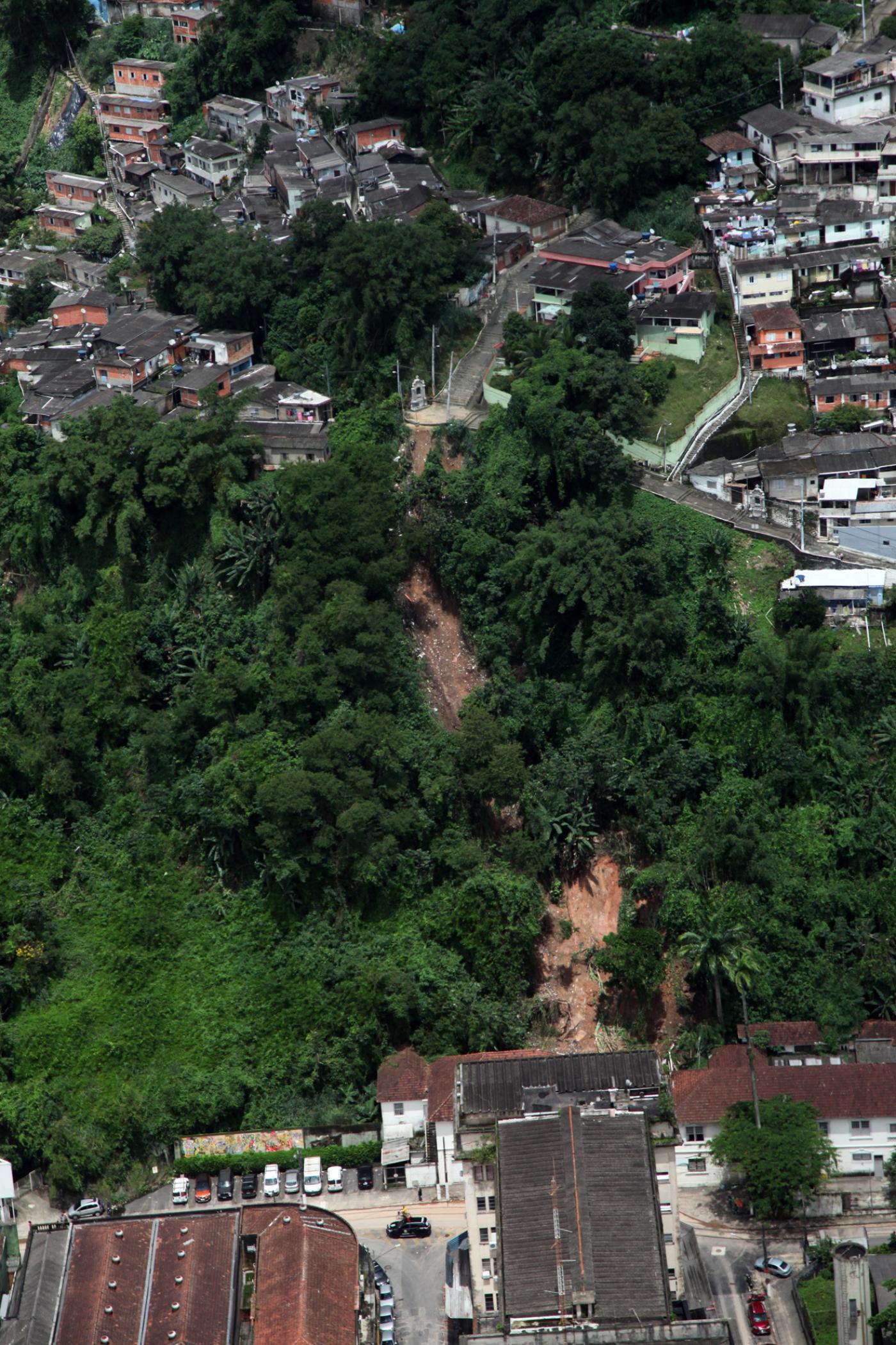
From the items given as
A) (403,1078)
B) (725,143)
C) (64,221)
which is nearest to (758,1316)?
(403,1078)

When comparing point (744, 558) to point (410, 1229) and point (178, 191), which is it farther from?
point (178, 191)

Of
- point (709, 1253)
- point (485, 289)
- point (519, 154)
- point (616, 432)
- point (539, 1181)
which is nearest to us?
point (539, 1181)

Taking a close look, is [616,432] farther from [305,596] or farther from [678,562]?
[305,596]

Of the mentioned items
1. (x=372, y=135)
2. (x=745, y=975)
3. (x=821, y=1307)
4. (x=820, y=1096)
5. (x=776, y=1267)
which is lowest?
(x=821, y=1307)

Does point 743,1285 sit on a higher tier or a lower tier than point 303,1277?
lower

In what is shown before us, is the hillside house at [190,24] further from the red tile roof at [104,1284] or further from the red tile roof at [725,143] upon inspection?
the red tile roof at [104,1284]

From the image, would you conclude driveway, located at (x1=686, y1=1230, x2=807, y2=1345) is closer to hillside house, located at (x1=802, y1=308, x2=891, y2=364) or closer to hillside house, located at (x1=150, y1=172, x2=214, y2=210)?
hillside house, located at (x1=802, y1=308, x2=891, y2=364)

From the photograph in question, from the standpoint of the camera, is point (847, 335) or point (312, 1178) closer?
point (312, 1178)

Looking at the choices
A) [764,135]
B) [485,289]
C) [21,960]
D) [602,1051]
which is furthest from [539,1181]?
[764,135]
